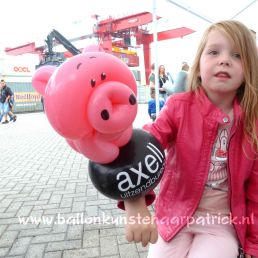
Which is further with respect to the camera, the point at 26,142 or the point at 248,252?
the point at 26,142

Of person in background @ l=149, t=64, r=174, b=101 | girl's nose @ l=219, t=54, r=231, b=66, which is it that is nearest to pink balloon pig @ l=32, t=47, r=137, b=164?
girl's nose @ l=219, t=54, r=231, b=66

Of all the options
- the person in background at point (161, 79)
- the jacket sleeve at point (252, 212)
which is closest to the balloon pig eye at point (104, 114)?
the jacket sleeve at point (252, 212)

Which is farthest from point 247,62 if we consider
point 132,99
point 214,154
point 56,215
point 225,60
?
point 56,215

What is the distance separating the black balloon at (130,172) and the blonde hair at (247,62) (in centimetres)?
51

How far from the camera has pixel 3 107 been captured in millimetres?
12797

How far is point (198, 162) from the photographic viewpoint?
133cm

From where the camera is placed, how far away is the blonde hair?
4.18 ft

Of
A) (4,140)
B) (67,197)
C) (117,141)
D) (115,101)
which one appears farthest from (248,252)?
(4,140)

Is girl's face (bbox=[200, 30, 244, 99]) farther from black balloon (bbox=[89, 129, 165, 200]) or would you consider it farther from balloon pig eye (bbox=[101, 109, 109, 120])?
balloon pig eye (bbox=[101, 109, 109, 120])

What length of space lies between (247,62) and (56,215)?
8.12 feet

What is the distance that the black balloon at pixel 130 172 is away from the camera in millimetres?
1002

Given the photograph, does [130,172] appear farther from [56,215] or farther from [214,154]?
[56,215]

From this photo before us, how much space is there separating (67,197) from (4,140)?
5.08m

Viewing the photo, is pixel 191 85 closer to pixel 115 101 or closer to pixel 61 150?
pixel 115 101
